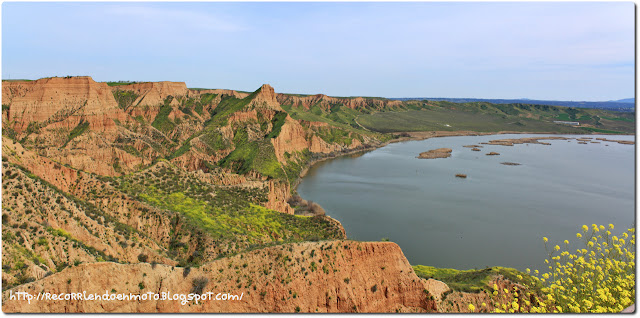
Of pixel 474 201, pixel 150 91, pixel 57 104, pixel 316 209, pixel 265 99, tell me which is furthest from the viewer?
pixel 265 99

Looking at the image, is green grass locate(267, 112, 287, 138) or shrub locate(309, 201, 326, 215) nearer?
shrub locate(309, 201, 326, 215)

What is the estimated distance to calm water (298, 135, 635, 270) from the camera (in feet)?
152

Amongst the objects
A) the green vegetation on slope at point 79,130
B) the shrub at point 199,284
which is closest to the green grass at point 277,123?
the green vegetation on slope at point 79,130

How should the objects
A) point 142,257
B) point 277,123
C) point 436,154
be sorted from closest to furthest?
1. point 142,257
2. point 277,123
3. point 436,154

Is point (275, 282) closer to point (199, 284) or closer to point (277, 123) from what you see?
point (199, 284)

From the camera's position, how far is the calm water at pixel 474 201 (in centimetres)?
4638

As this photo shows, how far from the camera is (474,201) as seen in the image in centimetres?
6562

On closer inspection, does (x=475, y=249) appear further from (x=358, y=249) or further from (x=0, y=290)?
(x=0, y=290)

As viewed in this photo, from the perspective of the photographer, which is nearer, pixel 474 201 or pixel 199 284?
pixel 199 284

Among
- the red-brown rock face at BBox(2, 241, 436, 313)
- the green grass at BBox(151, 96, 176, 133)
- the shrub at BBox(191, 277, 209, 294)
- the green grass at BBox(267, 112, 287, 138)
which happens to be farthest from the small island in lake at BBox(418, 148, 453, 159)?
the shrub at BBox(191, 277, 209, 294)

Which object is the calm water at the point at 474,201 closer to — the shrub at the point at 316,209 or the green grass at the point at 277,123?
the shrub at the point at 316,209

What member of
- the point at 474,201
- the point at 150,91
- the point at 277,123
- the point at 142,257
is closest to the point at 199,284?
the point at 142,257

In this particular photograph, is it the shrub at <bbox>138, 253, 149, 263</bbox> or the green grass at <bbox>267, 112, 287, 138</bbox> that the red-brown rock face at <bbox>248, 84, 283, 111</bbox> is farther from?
the shrub at <bbox>138, 253, 149, 263</bbox>

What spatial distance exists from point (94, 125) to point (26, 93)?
18014mm
